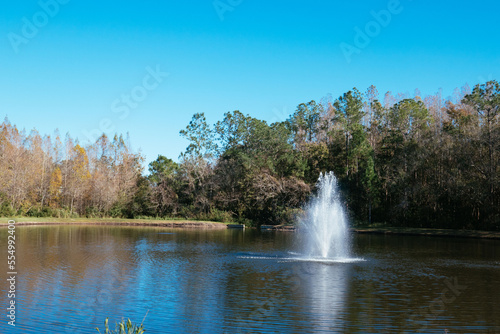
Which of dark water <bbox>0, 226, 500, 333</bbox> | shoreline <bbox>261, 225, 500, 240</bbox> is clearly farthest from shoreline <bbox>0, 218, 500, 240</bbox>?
dark water <bbox>0, 226, 500, 333</bbox>

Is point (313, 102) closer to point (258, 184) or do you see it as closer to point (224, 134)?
point (224, 134)

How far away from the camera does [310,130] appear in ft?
233

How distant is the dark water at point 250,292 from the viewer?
35.7 feet

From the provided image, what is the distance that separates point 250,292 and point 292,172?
42600 millimetres

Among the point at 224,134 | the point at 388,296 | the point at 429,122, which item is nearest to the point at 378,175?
the point at 429,122

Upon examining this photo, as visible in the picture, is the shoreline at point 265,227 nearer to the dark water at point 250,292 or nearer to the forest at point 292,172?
the forest at point 292,172

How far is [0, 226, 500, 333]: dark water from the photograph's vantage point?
10867 millimetres

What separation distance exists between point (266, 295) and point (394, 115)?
49778 millimetres

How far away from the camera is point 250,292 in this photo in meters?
14.6

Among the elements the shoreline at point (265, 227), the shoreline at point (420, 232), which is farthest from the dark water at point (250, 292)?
the shoreline at point (265, 227)

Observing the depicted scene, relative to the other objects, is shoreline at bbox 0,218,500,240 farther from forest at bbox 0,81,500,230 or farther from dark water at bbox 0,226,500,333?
dark water at bbox 0,226,500,333

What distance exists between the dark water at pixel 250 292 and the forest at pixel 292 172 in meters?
23.2

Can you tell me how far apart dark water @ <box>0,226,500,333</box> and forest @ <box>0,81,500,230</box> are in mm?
23249

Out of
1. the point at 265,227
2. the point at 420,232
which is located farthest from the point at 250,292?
the point at 265,227
